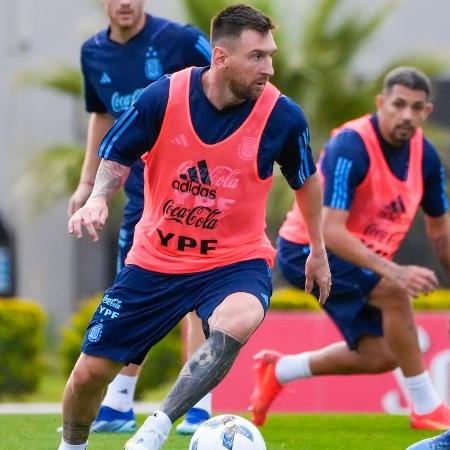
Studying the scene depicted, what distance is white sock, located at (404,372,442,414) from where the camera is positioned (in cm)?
815

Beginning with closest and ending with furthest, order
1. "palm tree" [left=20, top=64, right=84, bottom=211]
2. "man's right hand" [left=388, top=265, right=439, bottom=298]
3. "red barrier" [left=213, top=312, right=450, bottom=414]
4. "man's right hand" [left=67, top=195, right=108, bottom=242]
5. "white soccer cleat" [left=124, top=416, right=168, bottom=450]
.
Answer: "white soccer cleat" [left=124, top=416, right=168, bottom=450]
"man's right hand" [left=67, top=195, right=108, bottom=242]
"man's right hand" [left=388, top=265, right=439, bottom=298]
"red barrier" [left=213, top=312, right=450, bottom=414]
"palm tree" [left=20, top=64, right=84, bottom=211]

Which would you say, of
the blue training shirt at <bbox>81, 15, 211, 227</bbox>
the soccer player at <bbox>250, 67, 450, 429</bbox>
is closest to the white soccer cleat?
the blue training shirt at <bbox>81, 15, 211, 227</bbox>

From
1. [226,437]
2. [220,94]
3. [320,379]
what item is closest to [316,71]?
[320,379]

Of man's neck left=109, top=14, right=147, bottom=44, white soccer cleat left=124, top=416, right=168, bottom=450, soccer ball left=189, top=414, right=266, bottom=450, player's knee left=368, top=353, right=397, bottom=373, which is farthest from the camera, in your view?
player's knee left=368, top=353, right=397, bottom=373

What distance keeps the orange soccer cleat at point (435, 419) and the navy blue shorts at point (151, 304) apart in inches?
95.2

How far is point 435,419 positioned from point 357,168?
1.52 metres

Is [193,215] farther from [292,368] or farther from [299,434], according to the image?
[292,368]

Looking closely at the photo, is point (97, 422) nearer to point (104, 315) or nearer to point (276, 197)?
point (104, 315)

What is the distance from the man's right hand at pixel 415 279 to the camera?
7406mm

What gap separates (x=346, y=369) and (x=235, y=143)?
2.80m

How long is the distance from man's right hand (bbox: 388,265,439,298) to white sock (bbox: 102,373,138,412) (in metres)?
1.59

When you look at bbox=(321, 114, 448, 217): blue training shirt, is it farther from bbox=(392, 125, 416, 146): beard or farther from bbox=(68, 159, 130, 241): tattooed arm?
bbox=(68, 159, 130, 241): tattooed arm

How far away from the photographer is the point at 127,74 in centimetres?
790

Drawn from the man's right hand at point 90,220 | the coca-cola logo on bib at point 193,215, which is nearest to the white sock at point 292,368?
the coca-cola logo on bib at point 193,215
